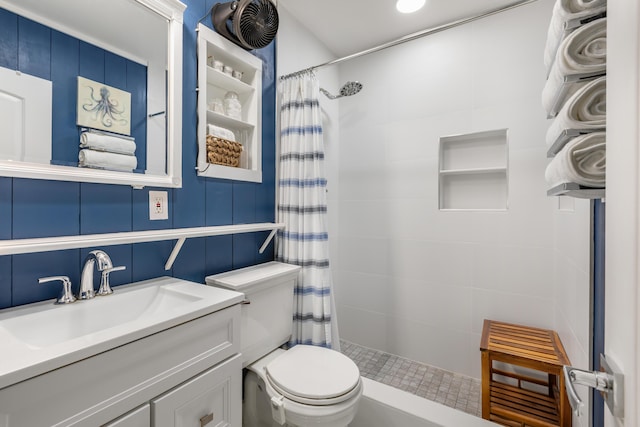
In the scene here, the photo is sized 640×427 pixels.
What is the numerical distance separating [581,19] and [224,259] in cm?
164

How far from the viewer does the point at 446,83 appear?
6.89ft

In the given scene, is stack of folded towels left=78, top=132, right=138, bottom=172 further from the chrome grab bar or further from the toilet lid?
the chrome grab bar

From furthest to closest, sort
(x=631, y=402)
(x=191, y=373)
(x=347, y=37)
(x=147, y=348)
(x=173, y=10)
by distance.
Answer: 1. (x=347, y=37)
2. (x=173, y=10)
3. (x=191, y=373)
4. (x=147, y=348)
5. (x=631, y=402)

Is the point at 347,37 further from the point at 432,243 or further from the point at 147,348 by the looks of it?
the point at 147,348

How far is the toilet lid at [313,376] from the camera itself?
3.85ft

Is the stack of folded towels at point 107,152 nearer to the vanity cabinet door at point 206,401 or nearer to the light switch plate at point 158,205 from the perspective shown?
the light switch plate at point 158,205

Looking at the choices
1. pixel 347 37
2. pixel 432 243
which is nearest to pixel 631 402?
pixel 432 243

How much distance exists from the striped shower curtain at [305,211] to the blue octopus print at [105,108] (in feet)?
3.04

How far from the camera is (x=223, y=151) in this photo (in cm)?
157

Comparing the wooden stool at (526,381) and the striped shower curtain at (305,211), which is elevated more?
the striped shower curtain at (305,211)

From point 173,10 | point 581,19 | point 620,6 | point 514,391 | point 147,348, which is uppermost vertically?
point 173,10

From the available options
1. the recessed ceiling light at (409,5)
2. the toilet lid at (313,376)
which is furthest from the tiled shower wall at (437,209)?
the toilet lid at (313,376)

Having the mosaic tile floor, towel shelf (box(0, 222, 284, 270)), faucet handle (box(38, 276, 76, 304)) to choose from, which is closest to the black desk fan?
towel shelf (box(0, 222, 284, 270))

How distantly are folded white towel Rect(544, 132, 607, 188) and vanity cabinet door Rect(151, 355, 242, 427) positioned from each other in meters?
1.22
